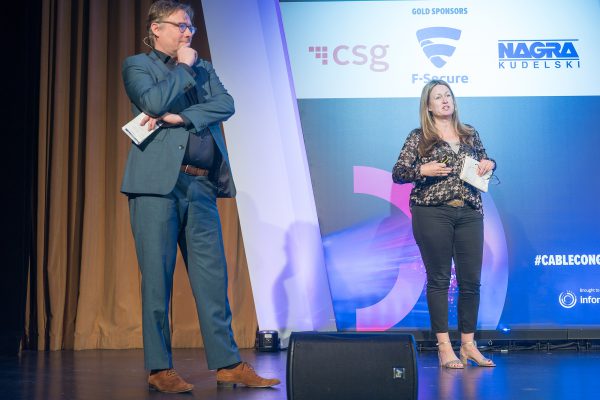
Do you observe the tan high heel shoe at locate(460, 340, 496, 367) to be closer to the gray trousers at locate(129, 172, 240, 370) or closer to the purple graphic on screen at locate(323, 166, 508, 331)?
the purple graphic on screen at locate(323, 166, 508, 331)

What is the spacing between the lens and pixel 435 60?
16.5ft

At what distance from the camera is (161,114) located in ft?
9.52

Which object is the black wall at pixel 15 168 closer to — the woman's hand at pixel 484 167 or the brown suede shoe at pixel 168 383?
the brown suede shoe at pixel 168 383

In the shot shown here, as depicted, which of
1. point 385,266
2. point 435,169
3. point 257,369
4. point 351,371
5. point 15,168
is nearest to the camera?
point 351,371

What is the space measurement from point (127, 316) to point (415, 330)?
1.81 meters

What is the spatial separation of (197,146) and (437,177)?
4.76ft

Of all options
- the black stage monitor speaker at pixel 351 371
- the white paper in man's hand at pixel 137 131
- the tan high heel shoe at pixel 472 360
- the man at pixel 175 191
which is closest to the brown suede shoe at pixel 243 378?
the man at pixel 175 191

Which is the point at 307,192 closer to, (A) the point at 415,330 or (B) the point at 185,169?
(A) the point at 415,330

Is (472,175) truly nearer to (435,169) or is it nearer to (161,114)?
(435,169)

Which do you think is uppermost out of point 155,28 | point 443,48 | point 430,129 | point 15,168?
point 443,48

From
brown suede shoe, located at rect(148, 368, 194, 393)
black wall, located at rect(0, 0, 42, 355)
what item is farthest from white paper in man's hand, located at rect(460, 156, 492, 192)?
black wall, located at rect(0, 0, 42, 355)

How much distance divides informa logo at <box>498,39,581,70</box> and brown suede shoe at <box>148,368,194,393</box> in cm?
314

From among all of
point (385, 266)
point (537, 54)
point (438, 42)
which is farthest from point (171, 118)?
point (537, 54)

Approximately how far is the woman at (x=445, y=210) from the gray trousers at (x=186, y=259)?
4.20 feet
